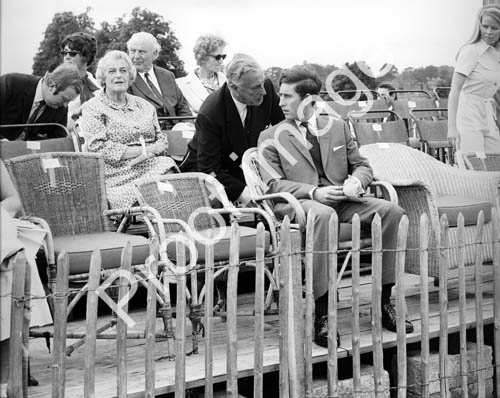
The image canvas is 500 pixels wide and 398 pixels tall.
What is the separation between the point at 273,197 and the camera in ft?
14.5

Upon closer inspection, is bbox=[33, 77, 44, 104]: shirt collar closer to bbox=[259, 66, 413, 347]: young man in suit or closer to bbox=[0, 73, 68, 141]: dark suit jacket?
bbox=[0, 73, 68, 141]: dark suit jacket

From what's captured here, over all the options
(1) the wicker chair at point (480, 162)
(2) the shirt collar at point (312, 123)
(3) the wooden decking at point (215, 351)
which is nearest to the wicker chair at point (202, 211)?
(3) the wooden decking at point (215, 351)

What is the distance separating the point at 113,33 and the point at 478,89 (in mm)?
3219

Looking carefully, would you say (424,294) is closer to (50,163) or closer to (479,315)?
(479,315)

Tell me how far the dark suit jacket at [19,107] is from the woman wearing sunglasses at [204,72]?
5.33 ft

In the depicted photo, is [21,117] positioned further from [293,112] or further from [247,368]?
[247,368]

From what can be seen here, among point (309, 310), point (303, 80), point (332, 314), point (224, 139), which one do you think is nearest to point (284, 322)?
point (309, 310)

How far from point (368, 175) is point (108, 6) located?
314cm

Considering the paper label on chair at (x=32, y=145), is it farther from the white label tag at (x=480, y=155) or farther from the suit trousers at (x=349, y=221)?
the white label tag at (x=480, y=155)

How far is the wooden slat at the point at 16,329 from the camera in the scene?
292cm

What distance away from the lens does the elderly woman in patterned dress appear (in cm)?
515

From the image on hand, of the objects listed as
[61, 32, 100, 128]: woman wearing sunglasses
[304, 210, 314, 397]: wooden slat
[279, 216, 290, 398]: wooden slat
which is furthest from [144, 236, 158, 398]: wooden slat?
[61, 32, 100, 128]: woman wearing sunglasses

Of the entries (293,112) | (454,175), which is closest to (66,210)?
(293,112)

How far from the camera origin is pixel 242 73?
501 centimetres
